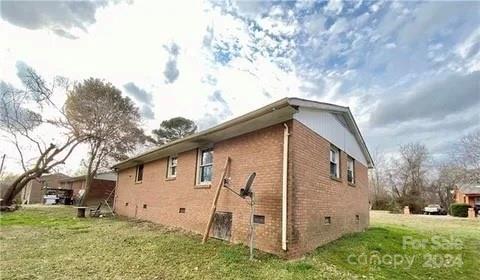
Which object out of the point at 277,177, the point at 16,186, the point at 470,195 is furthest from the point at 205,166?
the point at 470,195

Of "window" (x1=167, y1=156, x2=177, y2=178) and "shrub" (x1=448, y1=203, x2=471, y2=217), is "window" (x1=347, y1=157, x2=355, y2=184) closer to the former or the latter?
"window" (x1=167, y1=156, x2=177, y2=178)

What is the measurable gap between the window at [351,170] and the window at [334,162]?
1617 mm

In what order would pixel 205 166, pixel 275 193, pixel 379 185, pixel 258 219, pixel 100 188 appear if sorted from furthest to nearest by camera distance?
1. pixel 379 185
2. pixel 100 188
3. pixel 205 166
4. pixel 258 219
5. pixel 275 193

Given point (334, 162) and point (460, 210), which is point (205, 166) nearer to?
point (334, 162)

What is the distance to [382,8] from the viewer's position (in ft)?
31.1

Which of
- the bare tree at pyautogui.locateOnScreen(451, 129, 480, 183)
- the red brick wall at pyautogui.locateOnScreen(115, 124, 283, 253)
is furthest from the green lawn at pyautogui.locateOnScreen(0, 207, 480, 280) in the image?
the bare tree at pyautogui.locateOnScreen(451, 129, 480, 183)

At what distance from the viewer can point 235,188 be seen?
329 inches

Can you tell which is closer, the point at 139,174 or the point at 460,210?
the point at 139,174

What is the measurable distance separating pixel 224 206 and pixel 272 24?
691 centimetres

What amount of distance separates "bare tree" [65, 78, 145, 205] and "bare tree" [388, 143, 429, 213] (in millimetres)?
35805

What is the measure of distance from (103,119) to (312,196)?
64.5ft

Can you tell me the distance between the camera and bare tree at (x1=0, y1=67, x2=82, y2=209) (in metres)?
20.5

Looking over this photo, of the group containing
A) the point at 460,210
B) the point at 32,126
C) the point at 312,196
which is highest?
the point at 32,126

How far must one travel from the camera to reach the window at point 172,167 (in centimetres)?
1259
